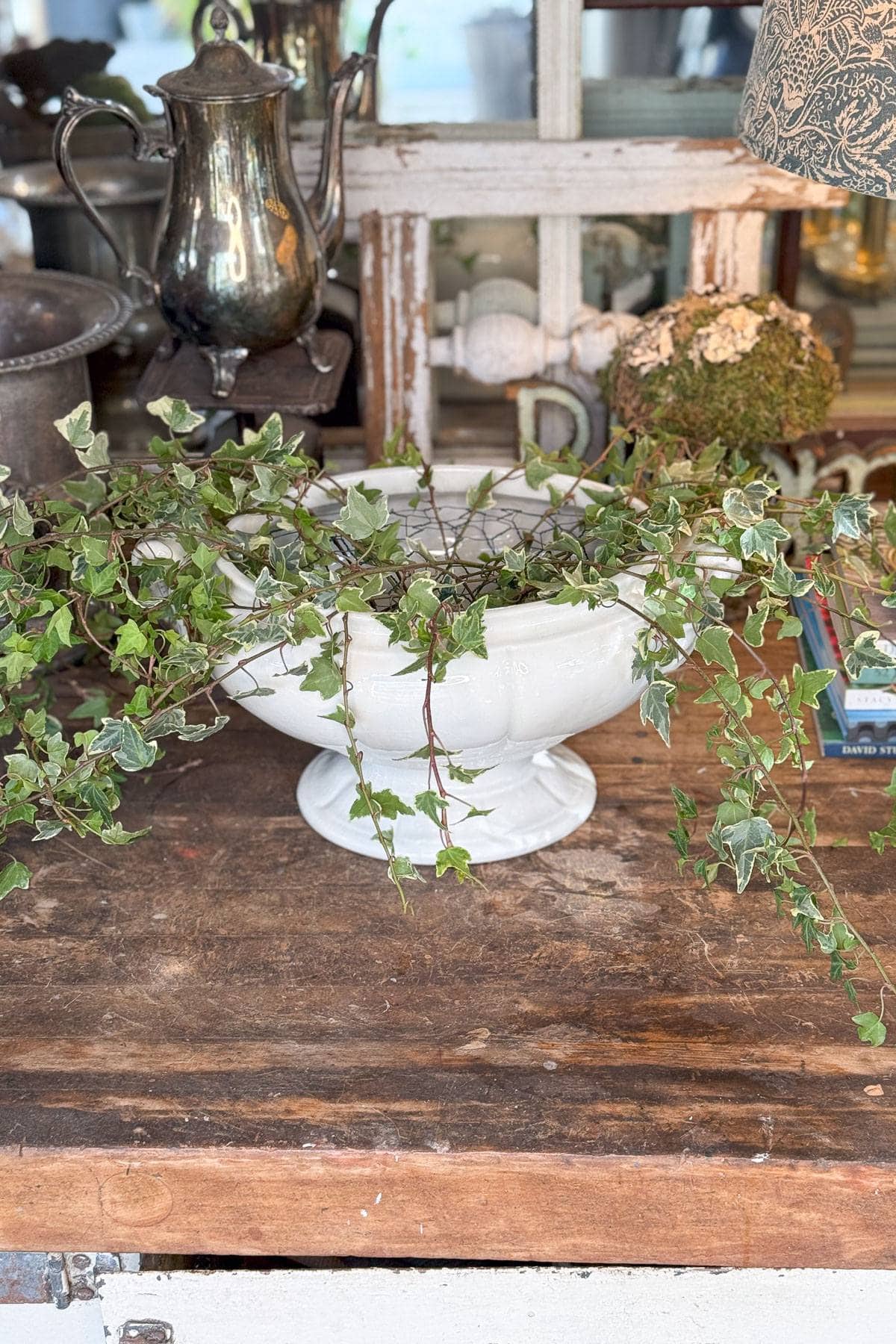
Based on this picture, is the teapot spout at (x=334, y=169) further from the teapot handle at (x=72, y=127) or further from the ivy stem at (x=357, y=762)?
the ivy stem at (x=357, y=762)

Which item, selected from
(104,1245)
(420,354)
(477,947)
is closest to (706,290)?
(420,354)

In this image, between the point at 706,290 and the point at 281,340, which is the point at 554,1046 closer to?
the point at 281,340

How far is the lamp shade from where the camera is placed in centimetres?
82

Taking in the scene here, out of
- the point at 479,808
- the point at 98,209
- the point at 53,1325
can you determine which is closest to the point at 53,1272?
the point at 53,1325

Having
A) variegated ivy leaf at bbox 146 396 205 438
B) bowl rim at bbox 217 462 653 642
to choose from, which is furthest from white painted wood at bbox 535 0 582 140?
variegated ivy leaf at bbox 146 396 205 438

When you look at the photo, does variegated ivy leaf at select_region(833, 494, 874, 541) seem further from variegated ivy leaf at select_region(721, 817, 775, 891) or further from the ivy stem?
the ivy stem

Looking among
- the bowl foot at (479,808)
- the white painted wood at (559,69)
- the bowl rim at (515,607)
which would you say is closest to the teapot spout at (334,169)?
the white painted wood at (559,69)

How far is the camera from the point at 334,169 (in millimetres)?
1161

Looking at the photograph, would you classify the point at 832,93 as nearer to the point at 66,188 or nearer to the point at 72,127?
the point at 72,127

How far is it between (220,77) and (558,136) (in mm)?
398

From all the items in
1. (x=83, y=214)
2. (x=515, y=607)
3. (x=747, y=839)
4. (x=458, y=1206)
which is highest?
(x=83, y=214)

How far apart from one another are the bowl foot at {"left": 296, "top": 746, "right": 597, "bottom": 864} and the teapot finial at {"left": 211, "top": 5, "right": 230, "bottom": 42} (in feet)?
1.77

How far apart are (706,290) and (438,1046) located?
2.49ft

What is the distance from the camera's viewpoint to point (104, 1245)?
0.76m
